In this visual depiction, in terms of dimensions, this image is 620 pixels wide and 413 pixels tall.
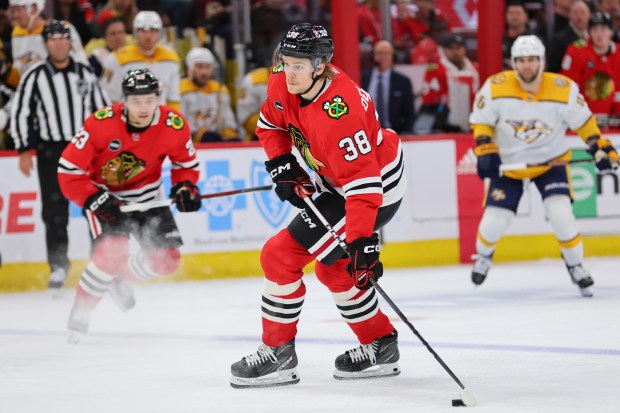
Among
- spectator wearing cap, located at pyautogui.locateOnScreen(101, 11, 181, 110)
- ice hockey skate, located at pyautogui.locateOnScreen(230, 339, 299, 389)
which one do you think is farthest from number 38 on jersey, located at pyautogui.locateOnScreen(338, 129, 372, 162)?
spectator wearing cap, located at pyautogui.locateOnScreen(101, 11, 181, 110)

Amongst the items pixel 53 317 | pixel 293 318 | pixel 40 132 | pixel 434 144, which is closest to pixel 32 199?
pixel 40 132

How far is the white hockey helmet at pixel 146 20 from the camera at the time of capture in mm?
7902

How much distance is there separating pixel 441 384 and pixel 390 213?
2.21 ft

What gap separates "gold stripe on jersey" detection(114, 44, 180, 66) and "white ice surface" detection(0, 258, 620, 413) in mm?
1552

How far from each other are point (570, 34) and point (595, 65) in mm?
366

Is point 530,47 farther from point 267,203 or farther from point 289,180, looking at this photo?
point 289,180

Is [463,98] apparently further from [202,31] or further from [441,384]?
[441,384]

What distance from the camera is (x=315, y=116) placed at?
400 centimetres

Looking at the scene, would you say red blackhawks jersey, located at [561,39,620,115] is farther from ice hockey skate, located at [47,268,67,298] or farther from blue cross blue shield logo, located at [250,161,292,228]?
ice hockey skate, located at [47,268,67,298]

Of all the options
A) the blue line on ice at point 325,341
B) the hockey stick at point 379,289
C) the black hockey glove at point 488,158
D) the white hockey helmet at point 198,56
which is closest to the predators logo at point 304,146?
the hockey stick at point 379,289

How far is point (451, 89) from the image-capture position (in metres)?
9.05

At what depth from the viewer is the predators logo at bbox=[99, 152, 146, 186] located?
5.75 metres

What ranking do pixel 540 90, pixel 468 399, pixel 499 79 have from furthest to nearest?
pixel 499 79 → pixel 540 90 → pixel 468 399

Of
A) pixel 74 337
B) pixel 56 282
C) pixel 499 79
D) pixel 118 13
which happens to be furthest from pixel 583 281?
pixel 118 13
